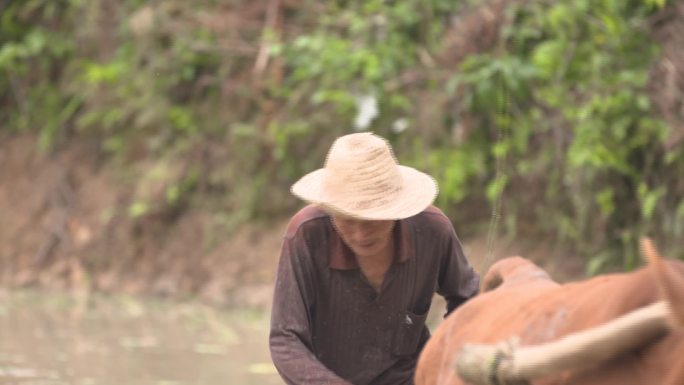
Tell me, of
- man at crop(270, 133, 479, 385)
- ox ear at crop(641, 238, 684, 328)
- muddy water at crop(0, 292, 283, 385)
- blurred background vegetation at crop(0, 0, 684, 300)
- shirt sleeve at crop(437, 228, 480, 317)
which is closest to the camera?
ox ear at crop(641, 238, 684, 328)

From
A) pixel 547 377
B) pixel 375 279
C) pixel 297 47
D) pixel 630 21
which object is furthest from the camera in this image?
pixel 297 47

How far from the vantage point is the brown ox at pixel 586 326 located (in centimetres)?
267

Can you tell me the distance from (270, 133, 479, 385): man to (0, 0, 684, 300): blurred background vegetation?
349cm

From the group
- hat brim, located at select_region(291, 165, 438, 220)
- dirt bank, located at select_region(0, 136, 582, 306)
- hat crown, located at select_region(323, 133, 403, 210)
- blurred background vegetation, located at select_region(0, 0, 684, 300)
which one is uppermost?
hat crown, located at select_region(323, 133, 403, 210)

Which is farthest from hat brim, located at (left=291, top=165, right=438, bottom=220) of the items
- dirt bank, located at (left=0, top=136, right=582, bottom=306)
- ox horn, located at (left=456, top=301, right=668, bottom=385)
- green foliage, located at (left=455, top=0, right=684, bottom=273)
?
dirt bank, located at (left=0, top=136, right=582, bottom=306)

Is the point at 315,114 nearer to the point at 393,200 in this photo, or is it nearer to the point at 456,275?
the point at 456,275

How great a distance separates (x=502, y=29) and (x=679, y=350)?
30.4 feet

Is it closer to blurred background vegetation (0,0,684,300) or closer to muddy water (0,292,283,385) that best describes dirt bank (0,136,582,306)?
blurred background vegetation (0,0,684,300)

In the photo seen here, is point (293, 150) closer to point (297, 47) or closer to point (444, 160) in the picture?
point (297, 47)

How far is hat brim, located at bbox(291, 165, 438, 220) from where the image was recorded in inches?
171

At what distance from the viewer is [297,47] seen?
14.2 meters

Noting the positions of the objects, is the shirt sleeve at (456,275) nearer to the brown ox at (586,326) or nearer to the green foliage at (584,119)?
the brown ox at (586,326)

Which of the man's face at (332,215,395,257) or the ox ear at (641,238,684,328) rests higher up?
the ox ear at (641,238,684,328)

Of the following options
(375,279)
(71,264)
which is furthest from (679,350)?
(71,264)
